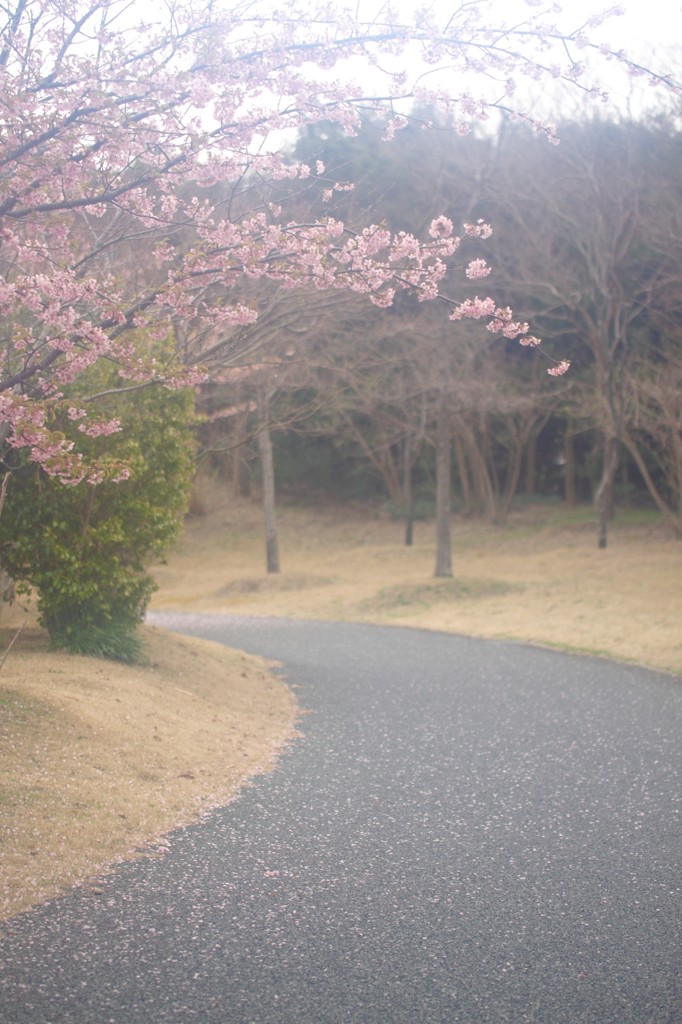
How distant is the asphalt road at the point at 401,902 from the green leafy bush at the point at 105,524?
3.09 metres

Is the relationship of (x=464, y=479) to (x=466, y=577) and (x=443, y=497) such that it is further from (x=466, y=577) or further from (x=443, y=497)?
(x=466, y=577)

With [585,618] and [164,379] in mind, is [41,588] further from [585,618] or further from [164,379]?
[585,618]

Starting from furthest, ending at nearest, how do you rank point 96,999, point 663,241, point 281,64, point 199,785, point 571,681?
1. point 663,241
2. point 571,681
3. point 199,785
4. point 281,64
5. point 96,999

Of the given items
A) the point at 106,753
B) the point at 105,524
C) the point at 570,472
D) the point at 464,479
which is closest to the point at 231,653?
the point at 105,524

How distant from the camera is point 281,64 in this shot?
552 cm

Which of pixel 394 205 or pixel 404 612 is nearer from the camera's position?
pixel 404 612

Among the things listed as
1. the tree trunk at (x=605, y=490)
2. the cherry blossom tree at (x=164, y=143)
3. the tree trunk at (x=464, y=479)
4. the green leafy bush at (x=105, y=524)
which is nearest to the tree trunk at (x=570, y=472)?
the tree trunk at (x=464, y=479)

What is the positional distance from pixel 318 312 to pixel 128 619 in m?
4.67

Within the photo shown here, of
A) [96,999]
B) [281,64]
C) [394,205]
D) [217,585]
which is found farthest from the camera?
[217,585]

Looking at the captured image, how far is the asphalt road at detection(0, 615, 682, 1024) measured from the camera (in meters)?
3.47

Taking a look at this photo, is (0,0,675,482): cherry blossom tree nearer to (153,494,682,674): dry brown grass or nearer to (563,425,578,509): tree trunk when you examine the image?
(153,494,682,674): dry brown grass

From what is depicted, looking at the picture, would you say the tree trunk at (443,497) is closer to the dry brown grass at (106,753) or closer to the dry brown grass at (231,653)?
the dry brown grass at (231,653)

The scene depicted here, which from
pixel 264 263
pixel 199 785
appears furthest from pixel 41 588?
pixel 264 263

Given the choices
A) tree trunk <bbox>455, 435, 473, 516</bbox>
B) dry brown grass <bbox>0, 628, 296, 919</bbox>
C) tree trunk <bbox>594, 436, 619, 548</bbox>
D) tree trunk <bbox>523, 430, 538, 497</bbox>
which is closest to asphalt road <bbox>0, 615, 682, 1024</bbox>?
dry brown grass <bbox>0, 628, 296, 919</bbox>
